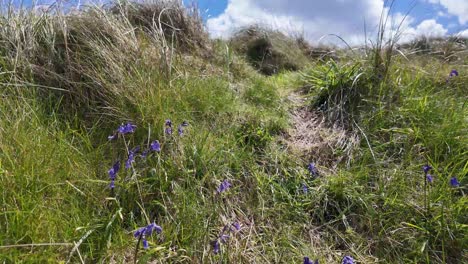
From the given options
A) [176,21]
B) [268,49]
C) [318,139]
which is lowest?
[318,139]

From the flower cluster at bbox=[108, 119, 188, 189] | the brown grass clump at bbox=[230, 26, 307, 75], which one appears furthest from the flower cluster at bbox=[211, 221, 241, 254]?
the brown grass clump at bbox=[230, 26, 307, 75]

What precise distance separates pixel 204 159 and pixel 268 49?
4.43 m

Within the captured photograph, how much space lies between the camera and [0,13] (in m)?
3.24

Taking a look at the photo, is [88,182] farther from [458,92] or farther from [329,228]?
[458,92]

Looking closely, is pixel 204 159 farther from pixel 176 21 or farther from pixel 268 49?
pixel 268 49

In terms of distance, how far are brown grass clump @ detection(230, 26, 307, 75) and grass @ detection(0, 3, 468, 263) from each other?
2487mm

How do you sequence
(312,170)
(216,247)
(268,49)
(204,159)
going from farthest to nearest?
(268,49)
(312,170)
(204,159)
(216,247)

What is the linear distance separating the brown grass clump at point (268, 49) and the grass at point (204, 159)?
2487mm

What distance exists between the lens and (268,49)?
252 inches

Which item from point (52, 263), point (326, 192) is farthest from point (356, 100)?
point (52, 263)

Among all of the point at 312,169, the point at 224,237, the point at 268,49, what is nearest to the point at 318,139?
the point at 312,169

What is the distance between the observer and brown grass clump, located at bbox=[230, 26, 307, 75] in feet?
20.0

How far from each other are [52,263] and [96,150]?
0.87 meters

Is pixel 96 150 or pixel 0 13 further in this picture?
pixel 0 13
